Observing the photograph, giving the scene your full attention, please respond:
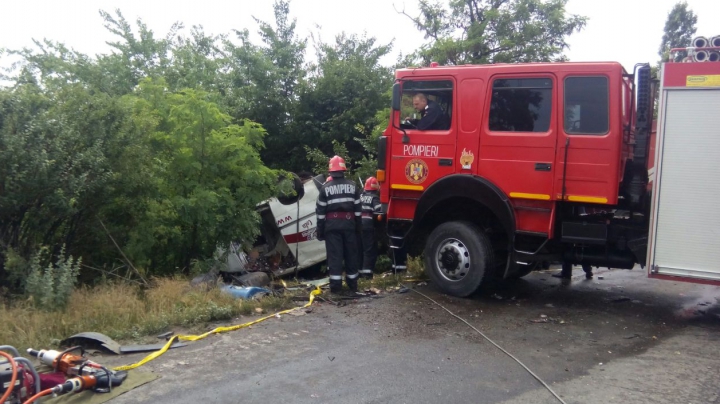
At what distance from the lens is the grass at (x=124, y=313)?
5.98 m

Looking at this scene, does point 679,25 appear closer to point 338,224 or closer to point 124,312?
point 338,224

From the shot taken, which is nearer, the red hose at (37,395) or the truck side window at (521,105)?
the red hose at (37,395)

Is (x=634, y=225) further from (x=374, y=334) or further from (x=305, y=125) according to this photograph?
(x=305, y=125)

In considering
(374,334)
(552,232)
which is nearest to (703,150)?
(552,232)

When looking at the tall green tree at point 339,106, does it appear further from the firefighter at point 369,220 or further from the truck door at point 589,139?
the truck door at point 589,139

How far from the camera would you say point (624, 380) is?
5.18 metres

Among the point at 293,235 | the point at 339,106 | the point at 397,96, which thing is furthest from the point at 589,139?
the point at 339,106

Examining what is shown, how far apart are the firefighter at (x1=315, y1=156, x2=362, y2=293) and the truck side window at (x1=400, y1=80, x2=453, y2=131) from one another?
1.05 metres

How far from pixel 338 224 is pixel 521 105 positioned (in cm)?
269

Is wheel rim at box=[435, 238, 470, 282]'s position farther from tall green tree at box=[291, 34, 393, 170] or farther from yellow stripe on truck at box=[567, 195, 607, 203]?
tall green tree at box=[291, 34, 393, 170]

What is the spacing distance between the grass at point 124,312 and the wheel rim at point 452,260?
6.17 ft

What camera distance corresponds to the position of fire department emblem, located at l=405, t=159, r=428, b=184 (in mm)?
8023

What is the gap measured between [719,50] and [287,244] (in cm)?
805

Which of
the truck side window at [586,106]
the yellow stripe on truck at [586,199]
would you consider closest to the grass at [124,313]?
the yellow stripe on truck at [586,199]
